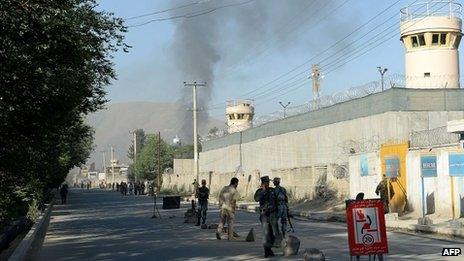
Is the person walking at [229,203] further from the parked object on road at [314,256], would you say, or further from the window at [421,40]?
the window at [421,40]

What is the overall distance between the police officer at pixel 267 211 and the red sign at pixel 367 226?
3.47m

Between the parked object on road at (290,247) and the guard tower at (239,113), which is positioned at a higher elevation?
the guard tower at (239,113)

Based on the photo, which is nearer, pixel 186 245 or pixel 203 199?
pixel 186 245

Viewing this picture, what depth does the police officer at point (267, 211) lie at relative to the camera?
1380cm

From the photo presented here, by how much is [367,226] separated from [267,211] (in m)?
3.97

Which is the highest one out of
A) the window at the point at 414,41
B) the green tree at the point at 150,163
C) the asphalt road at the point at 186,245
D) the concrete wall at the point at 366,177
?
the window at the point at 414,41

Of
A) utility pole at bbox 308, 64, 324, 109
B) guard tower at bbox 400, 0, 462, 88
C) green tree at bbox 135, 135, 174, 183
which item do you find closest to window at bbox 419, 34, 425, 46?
guard tower at bbox 400, 0, 462, 88

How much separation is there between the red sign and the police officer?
3.47 metres

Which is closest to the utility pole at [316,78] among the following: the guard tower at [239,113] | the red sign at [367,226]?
the guard tower at [239,113]

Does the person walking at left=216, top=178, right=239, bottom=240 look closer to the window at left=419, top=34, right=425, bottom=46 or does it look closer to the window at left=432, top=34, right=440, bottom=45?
the window at left=419, top=34, right=425, bottom=46

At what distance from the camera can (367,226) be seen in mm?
10539

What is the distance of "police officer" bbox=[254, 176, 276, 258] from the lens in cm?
1380

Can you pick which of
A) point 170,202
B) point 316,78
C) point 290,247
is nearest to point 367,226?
point 290,247

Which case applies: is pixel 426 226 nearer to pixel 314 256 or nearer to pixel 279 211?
pixel 279 211
